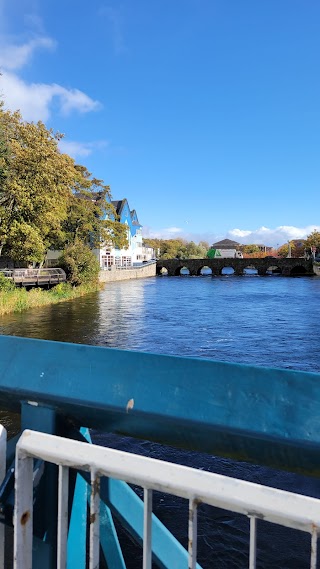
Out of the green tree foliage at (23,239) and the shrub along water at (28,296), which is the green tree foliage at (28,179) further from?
the shrub along water at (28,296)

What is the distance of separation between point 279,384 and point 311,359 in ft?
38.5

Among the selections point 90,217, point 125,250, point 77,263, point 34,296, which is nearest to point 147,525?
point 34,296

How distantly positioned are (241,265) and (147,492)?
82625 millimetres

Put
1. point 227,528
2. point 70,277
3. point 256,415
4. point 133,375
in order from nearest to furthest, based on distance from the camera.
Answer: point 256,415 → point 133,375 → point 227,528 → point 70,277

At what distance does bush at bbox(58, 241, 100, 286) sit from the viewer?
32.4 meters

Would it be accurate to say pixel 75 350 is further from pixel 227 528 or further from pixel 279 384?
pixel 227 528

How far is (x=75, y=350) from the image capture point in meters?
1.45

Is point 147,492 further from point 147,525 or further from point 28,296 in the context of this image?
point 28,296

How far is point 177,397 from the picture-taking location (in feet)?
4.15

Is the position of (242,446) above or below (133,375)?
below

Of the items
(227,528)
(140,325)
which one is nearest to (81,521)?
(227,528)

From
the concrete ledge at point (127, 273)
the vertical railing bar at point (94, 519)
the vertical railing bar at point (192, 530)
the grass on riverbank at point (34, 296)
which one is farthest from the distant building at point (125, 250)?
the vertical railing bar at point (192, 530)

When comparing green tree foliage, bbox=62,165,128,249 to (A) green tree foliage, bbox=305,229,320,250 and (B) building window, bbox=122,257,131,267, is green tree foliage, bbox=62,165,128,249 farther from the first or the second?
(A) green tree foliage, bbox=305,229,320,250

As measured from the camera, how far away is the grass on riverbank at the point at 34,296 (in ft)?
70.8
